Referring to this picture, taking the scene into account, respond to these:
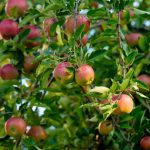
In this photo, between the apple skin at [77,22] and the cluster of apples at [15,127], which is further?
the cluster of apples at [15,127]

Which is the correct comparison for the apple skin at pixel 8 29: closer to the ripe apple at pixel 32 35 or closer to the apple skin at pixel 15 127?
the ripe apple at pixel 32 35

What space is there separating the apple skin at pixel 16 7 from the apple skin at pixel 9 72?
24 cm

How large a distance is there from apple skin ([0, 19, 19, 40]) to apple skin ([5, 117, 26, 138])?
0.40m

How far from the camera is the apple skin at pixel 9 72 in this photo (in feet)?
7.55

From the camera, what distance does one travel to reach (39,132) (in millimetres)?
2320

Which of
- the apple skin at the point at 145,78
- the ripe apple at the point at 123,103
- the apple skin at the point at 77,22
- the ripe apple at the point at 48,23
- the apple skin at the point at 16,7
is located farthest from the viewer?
the apple skin at the point at 145,78

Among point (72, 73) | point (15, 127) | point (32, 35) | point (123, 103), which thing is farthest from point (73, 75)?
point (32, 35)

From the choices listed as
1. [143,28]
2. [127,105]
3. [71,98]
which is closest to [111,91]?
[127,105]

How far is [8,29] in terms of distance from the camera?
7.41 feet

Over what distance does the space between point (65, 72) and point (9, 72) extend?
1.93ft

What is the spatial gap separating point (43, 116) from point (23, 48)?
1.18 ft

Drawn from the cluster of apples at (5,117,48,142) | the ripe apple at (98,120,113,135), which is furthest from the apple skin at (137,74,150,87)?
the cluster of apples at (5,117,48,142)

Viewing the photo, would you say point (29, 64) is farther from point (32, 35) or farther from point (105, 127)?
point (105, 127)

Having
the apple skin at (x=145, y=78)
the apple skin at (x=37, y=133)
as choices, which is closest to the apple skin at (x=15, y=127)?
the apple skin at (x=37, y=133)
